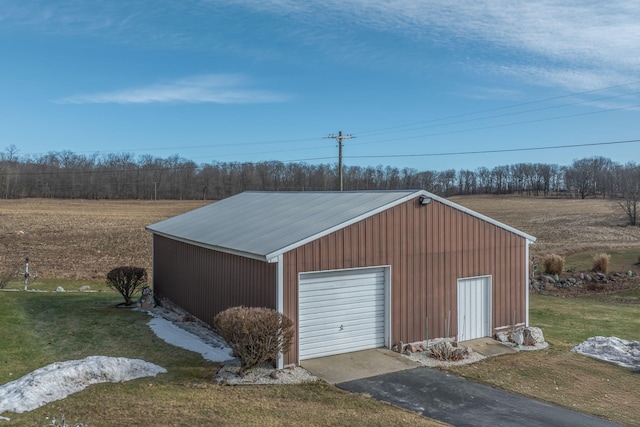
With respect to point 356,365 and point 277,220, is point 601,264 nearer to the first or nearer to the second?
point 277,220

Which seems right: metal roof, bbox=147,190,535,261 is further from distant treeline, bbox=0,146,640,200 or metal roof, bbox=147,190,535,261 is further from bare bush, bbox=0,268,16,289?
distant treeline, bbox=0,146,640,200

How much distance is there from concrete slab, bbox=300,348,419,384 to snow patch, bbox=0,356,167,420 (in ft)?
9.86

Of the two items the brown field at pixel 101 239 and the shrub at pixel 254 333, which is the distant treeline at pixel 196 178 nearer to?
the brown field at pixel 101 239

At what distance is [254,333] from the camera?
8930mm

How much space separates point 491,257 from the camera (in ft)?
42.1

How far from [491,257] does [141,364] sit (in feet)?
28.2

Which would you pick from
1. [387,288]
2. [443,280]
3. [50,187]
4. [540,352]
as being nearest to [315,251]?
[387,288]

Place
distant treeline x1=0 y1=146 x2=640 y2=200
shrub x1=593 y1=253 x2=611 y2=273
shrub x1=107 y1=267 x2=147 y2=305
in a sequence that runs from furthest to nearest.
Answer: distant treeline x1=0 y1=146 x2=640 y2=200, shrub x1=593 y1=253 x2=611 y2=273, shrub x1=107 y1=267 x2=147 y2=305

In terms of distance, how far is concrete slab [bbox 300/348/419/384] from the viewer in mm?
9648

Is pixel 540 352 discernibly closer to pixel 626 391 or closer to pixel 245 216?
pixel 626 391

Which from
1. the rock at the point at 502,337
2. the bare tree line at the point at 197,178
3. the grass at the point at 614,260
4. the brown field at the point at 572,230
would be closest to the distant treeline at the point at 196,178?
the bare tree line at the point at 197,178

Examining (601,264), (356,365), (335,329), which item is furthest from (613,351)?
(601,264)

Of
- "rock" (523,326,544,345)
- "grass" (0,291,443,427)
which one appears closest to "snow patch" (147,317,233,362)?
"grass" (0,291,443,427)

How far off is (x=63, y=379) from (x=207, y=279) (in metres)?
4.86
